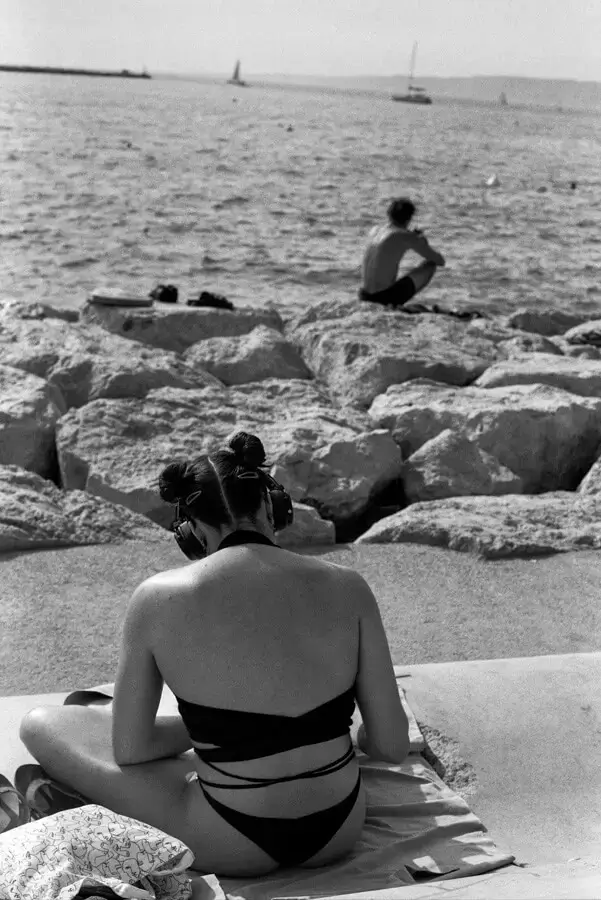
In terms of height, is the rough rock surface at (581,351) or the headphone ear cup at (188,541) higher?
the headphone ear cup at (188,541)

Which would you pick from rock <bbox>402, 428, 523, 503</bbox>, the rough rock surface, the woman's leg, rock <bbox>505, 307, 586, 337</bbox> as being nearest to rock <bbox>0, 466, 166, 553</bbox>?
rock <bbox>402, 428, 523, 503</bbox>

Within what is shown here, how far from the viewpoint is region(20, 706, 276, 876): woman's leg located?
222cm

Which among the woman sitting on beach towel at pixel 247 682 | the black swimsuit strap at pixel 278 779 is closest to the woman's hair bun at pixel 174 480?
the woman sitting on beach towel at pixel 247 682

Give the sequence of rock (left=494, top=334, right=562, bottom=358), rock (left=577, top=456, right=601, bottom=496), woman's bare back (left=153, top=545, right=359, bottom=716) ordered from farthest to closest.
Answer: rock (left=494, top=334, right=562, bottom=358) → rock (left=577, top=456, right=601, bottom=496) → woman's bare back (left=153, top=545, right=359, bottom=716)

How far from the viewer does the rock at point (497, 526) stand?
175 inches

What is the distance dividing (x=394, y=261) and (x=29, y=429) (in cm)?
443

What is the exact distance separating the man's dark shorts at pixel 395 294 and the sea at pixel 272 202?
174cm

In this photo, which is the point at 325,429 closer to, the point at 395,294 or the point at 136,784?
the point at 136,784

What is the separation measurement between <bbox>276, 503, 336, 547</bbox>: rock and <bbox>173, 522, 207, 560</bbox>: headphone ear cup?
2.15 metres

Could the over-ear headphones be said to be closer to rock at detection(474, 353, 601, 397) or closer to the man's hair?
rock at detection(474, 353, 601, 397)

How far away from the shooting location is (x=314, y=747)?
2.19 meters

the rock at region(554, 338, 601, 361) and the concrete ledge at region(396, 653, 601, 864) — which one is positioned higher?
the rock at region(554, 338, 601, 361)

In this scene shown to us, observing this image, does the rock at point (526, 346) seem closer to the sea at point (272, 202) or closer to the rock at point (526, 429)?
the rock at point (526, 429)

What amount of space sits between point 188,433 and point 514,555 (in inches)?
64.9
